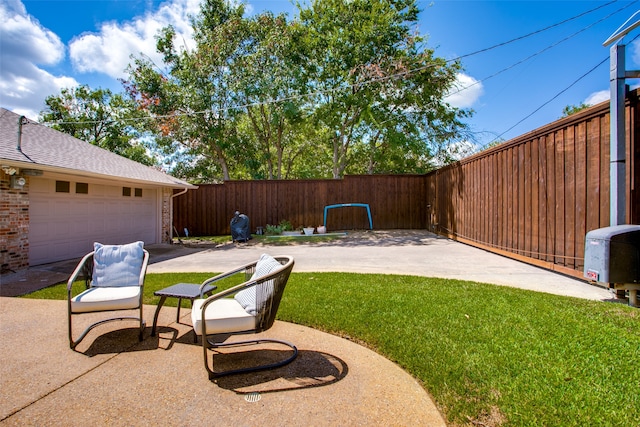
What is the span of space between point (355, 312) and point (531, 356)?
170 centimetres

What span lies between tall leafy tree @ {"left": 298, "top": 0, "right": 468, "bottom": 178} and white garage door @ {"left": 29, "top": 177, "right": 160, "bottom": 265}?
9.06 m

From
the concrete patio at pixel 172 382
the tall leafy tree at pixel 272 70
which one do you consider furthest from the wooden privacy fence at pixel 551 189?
the tall leafy tree at pixel 272 70

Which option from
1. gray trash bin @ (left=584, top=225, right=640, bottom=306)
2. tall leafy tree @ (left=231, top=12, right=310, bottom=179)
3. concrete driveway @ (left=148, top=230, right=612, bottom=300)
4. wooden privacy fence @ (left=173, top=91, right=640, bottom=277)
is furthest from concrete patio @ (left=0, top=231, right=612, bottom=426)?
tall leafy tree @ (left=231, top=12, right=310, bottom=179)

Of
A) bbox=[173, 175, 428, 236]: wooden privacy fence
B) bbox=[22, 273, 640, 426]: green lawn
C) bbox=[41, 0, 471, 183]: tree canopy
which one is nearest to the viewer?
bbox=[22, 273, 640, 426]: green lawn

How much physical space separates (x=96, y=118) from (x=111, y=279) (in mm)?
24794

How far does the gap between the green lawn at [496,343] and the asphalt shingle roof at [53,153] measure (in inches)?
119

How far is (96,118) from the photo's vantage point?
76.9ft

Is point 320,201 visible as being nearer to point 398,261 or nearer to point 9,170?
point 398,261

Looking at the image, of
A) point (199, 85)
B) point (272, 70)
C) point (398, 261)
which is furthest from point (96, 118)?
point (398, 261)

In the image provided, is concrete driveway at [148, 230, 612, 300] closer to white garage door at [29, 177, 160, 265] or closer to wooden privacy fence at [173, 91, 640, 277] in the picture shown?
wooden privacy fence at [173, 91, 640, 277]

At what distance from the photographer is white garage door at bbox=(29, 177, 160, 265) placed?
7.30 meters

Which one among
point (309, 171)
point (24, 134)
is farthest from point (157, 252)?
point (309, 171)

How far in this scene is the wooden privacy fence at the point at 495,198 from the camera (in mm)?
4703

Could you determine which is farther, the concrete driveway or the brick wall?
the brick wall
